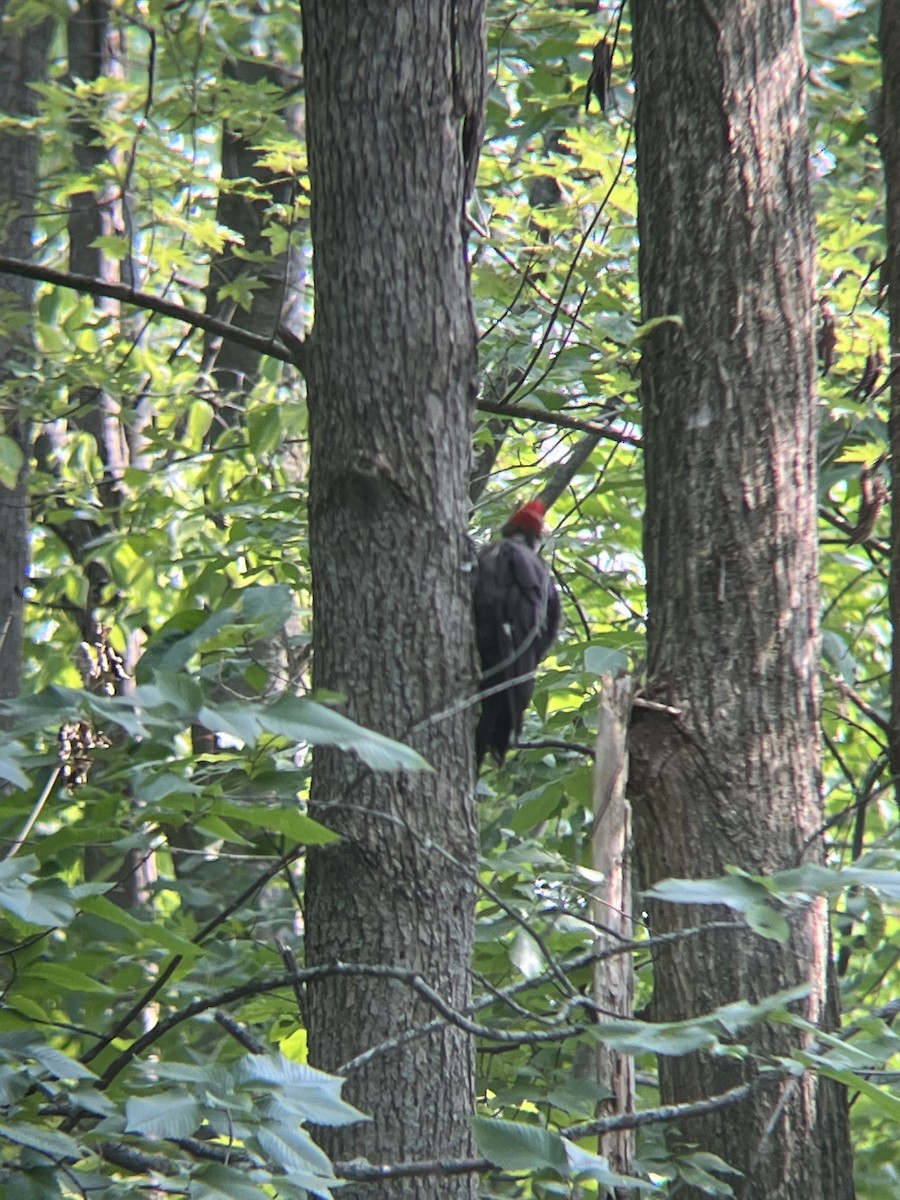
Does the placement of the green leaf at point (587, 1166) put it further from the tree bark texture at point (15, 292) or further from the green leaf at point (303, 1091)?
the tree bark texture at point (15, 292)

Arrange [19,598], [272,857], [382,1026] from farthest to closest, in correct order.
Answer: [19,598] < [272,857] < [382,1026]

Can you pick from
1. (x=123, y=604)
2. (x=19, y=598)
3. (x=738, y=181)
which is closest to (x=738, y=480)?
(x=738, y=181)

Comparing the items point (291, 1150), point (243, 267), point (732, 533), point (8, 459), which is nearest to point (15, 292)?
point (8, 459)

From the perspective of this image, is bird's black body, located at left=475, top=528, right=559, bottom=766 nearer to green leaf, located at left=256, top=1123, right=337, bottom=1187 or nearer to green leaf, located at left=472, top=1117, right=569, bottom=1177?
green leaf, located at left=472, top=1117, right=569, bottom=1177

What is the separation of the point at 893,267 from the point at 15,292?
312cm

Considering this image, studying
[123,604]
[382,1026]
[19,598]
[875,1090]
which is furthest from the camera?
[123,604]

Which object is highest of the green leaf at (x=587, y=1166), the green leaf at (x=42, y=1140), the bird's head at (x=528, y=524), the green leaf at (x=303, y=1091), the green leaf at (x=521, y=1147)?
the bird's head at (x=528, y=524)

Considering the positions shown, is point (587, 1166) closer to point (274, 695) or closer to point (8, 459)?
point (274, 695)

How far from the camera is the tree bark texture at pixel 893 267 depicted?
2727 millimetres

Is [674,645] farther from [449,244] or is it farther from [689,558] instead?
[449,244]

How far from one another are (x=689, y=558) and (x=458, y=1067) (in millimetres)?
1140

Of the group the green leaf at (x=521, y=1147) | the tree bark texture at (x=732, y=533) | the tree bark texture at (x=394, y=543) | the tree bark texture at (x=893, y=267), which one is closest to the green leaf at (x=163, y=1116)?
the green leaf at (x=521, y=1147)

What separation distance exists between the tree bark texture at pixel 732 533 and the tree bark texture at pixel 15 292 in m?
2.33

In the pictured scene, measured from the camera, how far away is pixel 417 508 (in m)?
2.26
